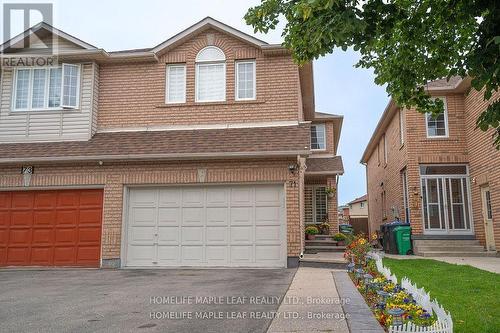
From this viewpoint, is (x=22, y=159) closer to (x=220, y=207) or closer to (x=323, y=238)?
(x=220, y=207)

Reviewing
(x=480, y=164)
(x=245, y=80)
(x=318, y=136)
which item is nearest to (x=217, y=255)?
(x=245, y=80)

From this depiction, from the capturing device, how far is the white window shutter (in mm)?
13352

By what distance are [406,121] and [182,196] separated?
9143 millimetres

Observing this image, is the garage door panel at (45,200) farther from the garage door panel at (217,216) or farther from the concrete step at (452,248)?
the concrete step at (452,248)

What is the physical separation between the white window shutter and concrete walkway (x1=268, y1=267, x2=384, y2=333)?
9079mm

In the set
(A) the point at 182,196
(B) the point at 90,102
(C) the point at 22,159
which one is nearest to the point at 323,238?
(A) the point at 182,196

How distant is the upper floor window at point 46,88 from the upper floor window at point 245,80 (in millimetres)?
4890

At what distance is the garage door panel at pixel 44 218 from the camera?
12570mm

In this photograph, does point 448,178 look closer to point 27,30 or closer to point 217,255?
point 217,255

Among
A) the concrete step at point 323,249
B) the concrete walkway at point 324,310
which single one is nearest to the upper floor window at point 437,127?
the concrete step at point 323,249

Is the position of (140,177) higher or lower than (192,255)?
higher

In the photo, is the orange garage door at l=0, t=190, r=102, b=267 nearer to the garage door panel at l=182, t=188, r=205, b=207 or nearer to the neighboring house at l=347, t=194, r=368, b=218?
the garage door panel at l=182, t=188, r=205, b=207

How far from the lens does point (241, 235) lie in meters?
11.9

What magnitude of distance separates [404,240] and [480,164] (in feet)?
12.1
